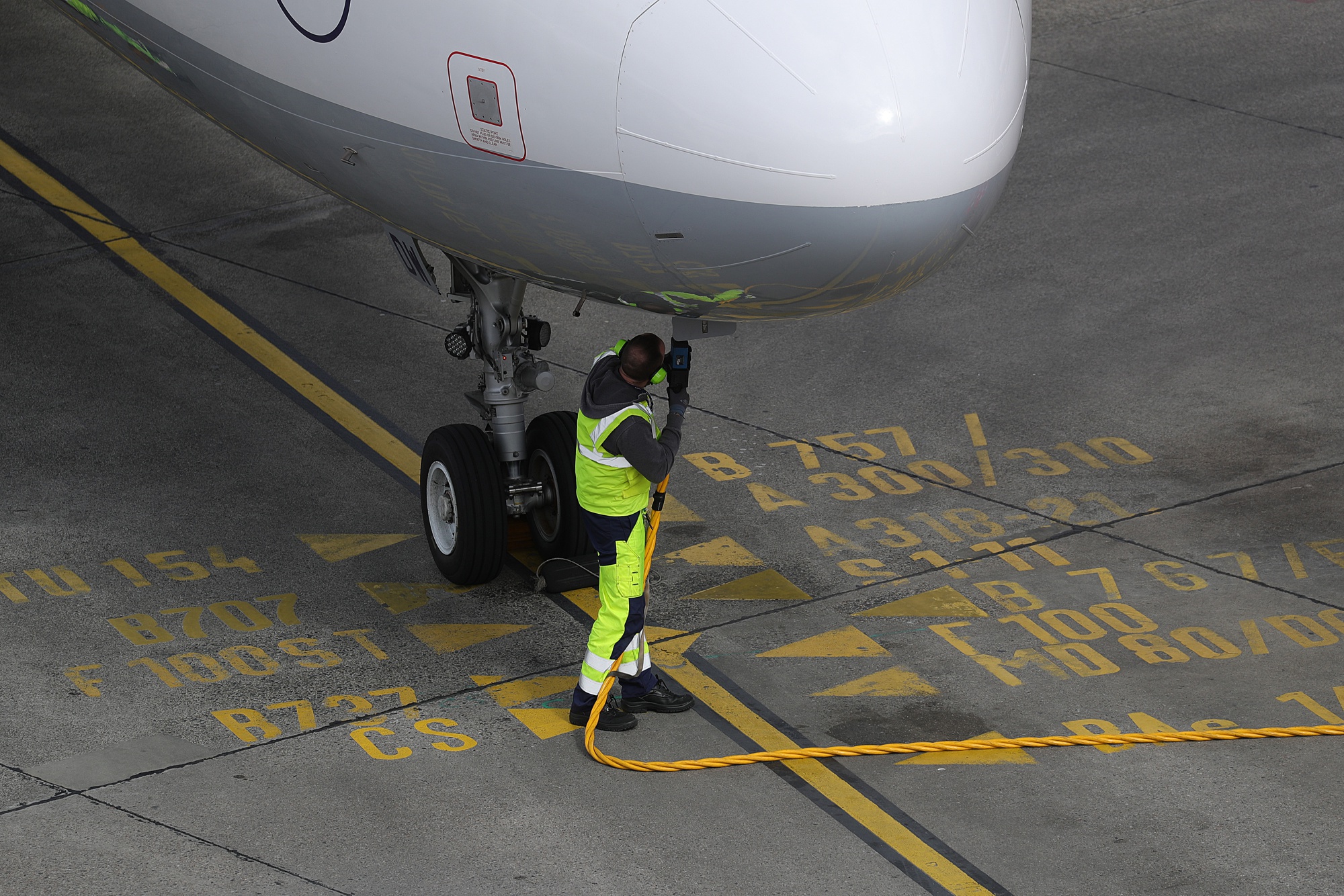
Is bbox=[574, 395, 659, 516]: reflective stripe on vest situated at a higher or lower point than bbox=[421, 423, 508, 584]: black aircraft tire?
higher

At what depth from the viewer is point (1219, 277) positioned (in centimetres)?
1201

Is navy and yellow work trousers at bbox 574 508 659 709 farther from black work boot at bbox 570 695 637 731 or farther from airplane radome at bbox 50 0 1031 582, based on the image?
airplane radome at bbox 50 0 1031 582

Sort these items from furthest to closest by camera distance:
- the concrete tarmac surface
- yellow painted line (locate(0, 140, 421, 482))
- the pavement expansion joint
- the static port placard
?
the pavement expansion joint → yellow painted line (locate(0, 140, 421, 482)) → the concrete tarmac surface → the static port placard

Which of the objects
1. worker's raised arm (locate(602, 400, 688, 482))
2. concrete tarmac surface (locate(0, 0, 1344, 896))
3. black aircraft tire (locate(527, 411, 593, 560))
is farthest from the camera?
black aircraft tire (locate(527, 411, 593, 560))

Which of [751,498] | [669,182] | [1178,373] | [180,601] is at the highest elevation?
[669,182]

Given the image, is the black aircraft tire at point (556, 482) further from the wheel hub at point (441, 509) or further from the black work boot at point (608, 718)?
the black work boot at point (608, 718)

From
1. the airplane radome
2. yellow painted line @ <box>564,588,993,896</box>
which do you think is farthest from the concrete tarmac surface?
the airplane radome

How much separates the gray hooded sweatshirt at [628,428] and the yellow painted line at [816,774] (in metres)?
1.14

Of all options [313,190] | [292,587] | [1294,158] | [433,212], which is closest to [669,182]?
[433,212]

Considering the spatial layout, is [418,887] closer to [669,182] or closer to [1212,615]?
[669,182]

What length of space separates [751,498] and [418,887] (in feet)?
12.5

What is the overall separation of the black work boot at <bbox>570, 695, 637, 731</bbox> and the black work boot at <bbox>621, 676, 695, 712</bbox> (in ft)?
0.30

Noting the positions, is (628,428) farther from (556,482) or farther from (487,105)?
(487,105)

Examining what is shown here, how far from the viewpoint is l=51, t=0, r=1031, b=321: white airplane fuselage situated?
18.3ft
